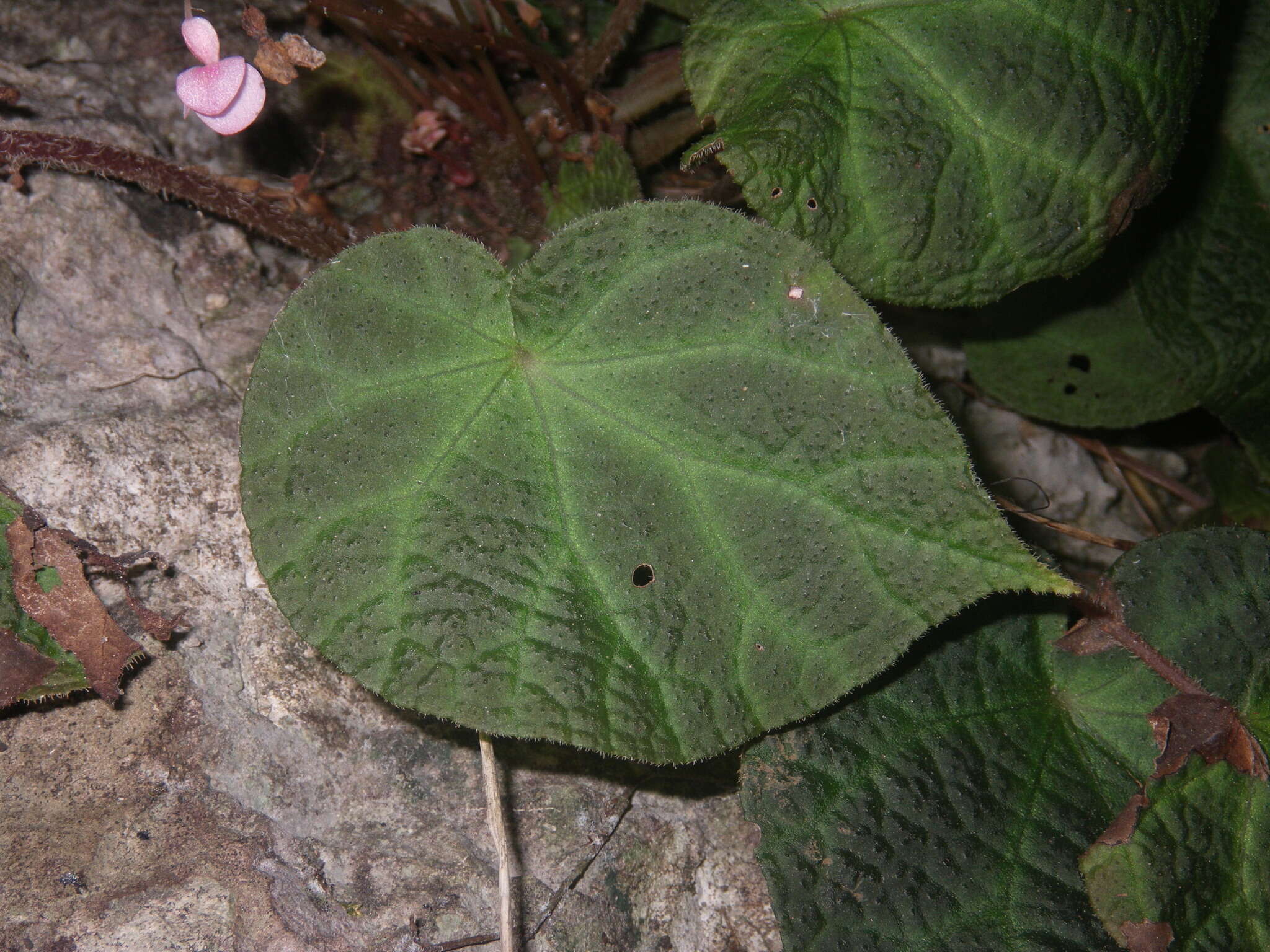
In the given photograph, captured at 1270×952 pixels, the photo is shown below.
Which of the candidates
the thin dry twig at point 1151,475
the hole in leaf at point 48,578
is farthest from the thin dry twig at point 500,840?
the thin dry twig at point 1151,475

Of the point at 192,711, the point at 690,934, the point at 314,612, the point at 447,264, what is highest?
the point at 447,264

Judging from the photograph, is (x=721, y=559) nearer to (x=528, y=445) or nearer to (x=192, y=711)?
(x=528, y=445)

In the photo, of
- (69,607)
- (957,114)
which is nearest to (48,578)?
(69,607)

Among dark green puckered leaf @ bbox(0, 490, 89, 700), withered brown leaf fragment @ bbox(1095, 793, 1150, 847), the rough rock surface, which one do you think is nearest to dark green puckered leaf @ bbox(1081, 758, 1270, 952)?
withered brown leaf fragment @ bbox(1095, 793, 1150, 847)

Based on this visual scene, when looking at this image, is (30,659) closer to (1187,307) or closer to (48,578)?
(48,578)

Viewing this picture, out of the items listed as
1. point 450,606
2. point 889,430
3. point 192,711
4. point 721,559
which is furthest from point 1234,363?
point 192,711

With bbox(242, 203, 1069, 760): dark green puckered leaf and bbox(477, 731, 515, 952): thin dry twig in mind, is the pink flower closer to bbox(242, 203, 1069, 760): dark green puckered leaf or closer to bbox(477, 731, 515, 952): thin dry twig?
bbox(242, 203, 1069, 760): dark green puckered leaf

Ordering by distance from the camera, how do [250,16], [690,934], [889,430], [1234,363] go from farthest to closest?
1. [1234,363]
2. [690,934]
3. [250,16]
4. [889,430]
